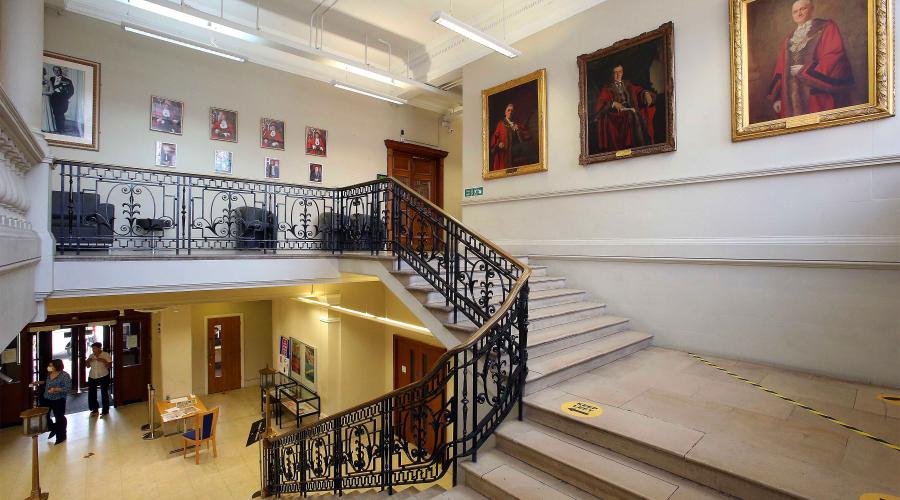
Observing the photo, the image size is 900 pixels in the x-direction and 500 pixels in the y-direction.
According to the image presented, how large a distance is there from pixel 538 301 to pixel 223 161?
5875 mm

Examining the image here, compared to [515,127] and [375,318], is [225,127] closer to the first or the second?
[375,318]

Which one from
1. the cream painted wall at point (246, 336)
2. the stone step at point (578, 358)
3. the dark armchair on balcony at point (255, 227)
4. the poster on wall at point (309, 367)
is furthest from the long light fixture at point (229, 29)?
the cream painted wall at point (246, 336)

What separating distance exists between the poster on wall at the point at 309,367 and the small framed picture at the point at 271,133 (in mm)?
4580

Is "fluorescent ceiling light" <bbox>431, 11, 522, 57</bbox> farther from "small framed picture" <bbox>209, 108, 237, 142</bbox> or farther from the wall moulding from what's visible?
"small framed picture" <bbox>209, 108, 237, 142</bbox>

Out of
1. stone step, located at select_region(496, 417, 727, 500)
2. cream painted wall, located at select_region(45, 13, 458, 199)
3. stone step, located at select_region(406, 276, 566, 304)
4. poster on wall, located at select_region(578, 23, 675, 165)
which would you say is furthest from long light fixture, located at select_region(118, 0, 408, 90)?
stone step, located at select_region(496, 417, 727, 500)

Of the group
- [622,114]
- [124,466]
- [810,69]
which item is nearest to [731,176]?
[810,69]

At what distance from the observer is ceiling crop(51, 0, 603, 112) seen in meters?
6.27

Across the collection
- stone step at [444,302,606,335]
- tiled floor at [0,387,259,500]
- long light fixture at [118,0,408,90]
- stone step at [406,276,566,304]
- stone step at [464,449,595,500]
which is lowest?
tiled floor at [0,387,259,500]

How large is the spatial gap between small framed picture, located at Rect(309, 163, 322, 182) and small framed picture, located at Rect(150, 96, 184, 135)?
2224 mm

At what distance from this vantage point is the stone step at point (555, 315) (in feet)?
13.2

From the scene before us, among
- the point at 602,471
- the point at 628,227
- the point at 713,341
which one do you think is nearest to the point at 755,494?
the point at 602,471

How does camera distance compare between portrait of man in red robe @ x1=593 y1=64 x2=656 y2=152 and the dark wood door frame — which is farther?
the dark wood door frame

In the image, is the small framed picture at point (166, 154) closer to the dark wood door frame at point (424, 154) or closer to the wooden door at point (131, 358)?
the dark wood door frame at point (424, 154)

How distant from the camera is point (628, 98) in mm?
5457
